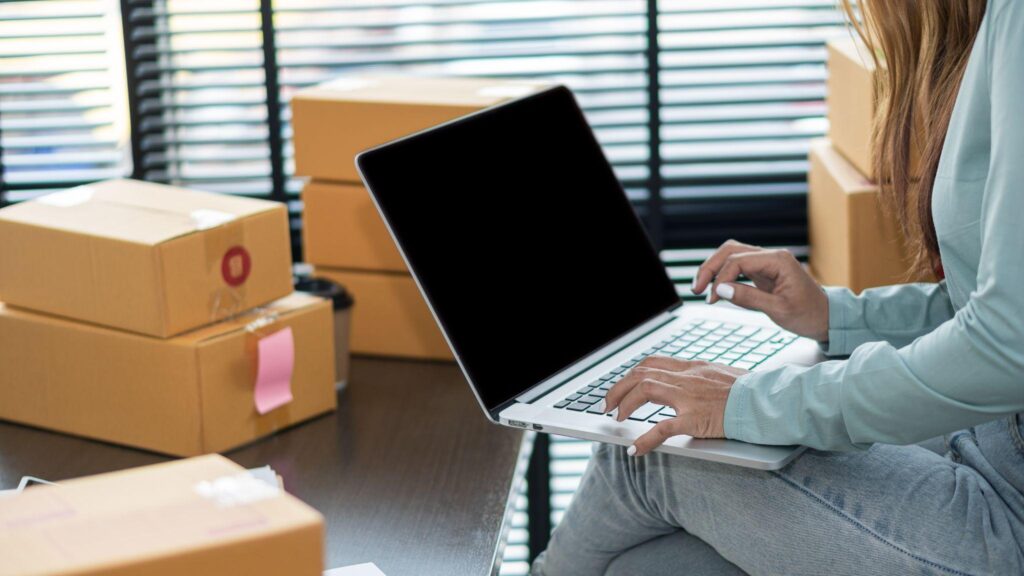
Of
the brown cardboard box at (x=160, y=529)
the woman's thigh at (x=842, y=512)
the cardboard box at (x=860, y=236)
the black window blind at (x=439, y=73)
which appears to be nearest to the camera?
the brown cardboard box at (x=160, y=529)

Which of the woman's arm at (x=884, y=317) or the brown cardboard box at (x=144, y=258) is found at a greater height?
the brown cardboard box at (x=144, y=258)

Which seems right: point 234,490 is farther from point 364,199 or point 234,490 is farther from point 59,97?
point 59,97

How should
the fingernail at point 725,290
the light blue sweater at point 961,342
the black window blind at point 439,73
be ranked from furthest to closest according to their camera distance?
1. the black window blind at point 439,73
2. the fingernail at point 725,290
3. the light blue sweater at point 961,342

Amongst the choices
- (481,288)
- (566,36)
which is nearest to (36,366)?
(481,288)

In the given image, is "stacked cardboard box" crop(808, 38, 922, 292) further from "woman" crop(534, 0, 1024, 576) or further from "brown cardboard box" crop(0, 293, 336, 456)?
"brown cardboard box" crop(0, 293, 336, 456)

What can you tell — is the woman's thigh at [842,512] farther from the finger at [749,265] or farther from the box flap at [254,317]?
the box flap at [254,317]

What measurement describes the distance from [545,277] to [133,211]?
1.71 ft

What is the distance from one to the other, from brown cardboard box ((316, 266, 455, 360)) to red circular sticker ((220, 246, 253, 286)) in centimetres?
32

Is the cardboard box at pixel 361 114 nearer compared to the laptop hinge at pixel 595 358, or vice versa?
the laptop hinge at pixel 595 358

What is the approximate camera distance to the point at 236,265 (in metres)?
1.45

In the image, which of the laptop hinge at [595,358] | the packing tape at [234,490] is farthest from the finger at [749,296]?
the packing tape at [234,490]

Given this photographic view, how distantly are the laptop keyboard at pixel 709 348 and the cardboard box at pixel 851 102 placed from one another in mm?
343

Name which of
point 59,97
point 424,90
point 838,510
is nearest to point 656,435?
point 838,510

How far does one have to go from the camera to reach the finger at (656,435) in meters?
1.08
